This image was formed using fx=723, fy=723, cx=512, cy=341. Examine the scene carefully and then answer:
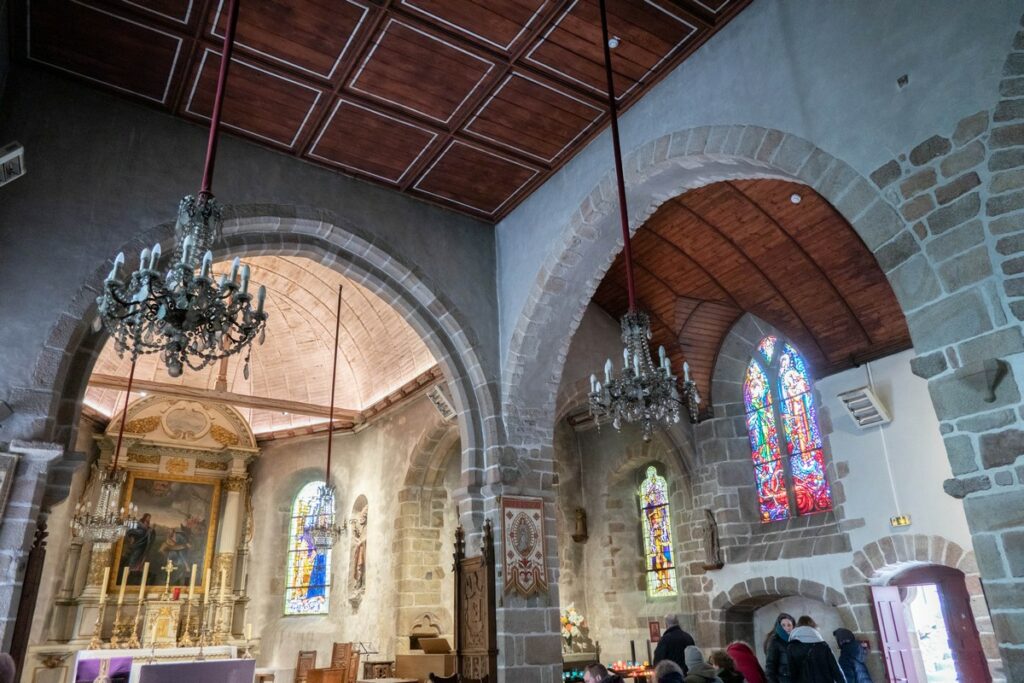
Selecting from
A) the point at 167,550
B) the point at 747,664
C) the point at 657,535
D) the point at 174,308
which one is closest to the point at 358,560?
the point at 167,550

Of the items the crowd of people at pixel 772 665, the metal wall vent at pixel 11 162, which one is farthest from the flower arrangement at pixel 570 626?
the metal wall vent at pixel 11 162

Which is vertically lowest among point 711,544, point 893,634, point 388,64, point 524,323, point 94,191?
point 893,634

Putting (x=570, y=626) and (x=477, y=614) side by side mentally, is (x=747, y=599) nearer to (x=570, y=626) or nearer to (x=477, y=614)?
(x=570, y=626)

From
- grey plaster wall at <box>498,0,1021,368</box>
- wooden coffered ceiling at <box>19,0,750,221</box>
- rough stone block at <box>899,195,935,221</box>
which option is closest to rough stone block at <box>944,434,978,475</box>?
rough stone block at <box>899,195,935,221</box>

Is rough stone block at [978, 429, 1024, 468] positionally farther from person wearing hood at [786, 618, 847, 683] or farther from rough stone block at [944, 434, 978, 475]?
person wearing hood at [786, 618, 847, 683]

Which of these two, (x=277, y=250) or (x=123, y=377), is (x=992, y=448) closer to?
(x=277, y=250)

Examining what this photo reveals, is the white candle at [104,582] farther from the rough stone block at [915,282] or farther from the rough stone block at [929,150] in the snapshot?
the rough stone block at [929,150]

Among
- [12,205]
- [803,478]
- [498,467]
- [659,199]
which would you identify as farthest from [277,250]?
[803,478]

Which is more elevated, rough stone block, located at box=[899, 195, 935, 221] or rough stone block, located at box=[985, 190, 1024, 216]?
rough stone block, located at box=[899, 195, 935, 221]

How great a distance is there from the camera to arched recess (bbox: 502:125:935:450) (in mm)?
4469

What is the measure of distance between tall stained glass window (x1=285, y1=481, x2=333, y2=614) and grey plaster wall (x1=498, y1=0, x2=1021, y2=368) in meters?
10.7

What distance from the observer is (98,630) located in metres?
11.8

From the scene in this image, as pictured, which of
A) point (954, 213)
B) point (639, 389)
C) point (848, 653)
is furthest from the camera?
point (848, 653)

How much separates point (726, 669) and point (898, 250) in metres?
3.02
